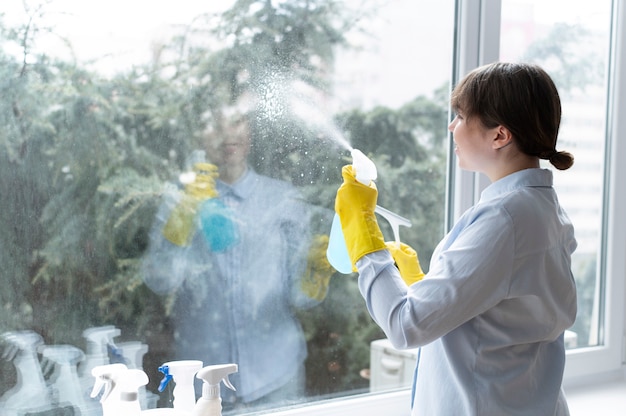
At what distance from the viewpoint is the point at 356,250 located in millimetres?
1222

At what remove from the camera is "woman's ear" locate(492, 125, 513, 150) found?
46.4 inches

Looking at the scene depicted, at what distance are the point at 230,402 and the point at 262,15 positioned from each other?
811mm

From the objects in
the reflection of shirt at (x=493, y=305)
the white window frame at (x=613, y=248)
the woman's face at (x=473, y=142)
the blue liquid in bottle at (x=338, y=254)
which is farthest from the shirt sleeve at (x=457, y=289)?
the white window frame at (x=613, y=248)

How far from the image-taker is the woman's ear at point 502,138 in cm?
118

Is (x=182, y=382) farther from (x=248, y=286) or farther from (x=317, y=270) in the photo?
(x=317, y=270)

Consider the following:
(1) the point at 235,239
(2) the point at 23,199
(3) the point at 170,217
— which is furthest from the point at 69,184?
(1) the point at 235,239

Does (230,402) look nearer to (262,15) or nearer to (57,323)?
(57,323)

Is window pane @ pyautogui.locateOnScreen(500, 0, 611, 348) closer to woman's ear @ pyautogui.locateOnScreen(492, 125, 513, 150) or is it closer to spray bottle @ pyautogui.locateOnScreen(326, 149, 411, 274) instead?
spray bottle @ pyautogui.locateOnScreen(326, 149, 411, 274)

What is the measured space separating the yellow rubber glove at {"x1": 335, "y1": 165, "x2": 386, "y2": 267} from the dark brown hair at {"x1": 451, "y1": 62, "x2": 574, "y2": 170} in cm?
23

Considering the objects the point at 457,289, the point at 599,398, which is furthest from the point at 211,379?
the point at 599,398

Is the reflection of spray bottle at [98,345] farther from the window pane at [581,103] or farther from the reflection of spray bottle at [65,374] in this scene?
the window pane at [581,103]

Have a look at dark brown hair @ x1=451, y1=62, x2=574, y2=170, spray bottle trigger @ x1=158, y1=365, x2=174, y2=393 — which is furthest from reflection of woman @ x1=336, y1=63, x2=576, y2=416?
spray bottle trigger @ x1=158, y1=365, x2=174, y2=393

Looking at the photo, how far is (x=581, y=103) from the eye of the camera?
2.11 meters

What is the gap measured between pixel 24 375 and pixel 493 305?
2.70 ft
